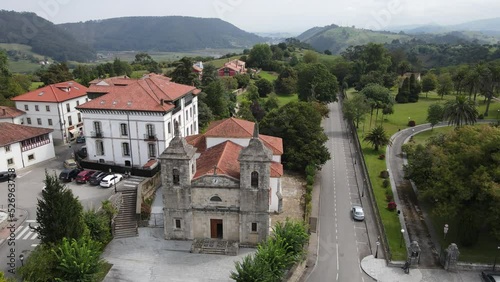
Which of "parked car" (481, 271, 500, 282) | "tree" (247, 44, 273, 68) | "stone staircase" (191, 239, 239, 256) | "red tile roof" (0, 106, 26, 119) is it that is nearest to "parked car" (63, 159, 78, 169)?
"red tile roof" (0, 106, 26, 119)

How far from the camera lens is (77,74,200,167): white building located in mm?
49000

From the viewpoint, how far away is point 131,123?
162ft

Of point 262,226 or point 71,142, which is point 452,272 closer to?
point 262,226

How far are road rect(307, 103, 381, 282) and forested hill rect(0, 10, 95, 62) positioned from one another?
138 m

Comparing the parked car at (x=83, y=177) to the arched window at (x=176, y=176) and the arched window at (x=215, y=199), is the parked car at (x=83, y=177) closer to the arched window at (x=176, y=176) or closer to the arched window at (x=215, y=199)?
the arched window at (x=176, y=176)

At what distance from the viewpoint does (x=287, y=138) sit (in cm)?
5744

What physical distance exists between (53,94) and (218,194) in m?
42.5

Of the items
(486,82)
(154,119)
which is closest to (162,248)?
(154,119)

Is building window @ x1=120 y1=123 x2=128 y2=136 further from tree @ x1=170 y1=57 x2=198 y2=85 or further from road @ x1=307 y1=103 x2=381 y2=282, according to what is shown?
road @ x1=307 y1=103 x2=381 y2=282

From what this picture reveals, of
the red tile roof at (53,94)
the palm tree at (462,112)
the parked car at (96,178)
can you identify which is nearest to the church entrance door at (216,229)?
the parked car at (96,178)

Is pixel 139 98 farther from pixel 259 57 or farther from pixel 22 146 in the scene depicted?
pixel 259 57

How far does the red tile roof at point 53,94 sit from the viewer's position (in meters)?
62.4

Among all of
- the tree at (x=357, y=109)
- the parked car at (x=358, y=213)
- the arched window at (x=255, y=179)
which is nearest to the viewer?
the arched window at (x=255, y=179)

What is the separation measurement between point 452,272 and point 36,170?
169 ft
